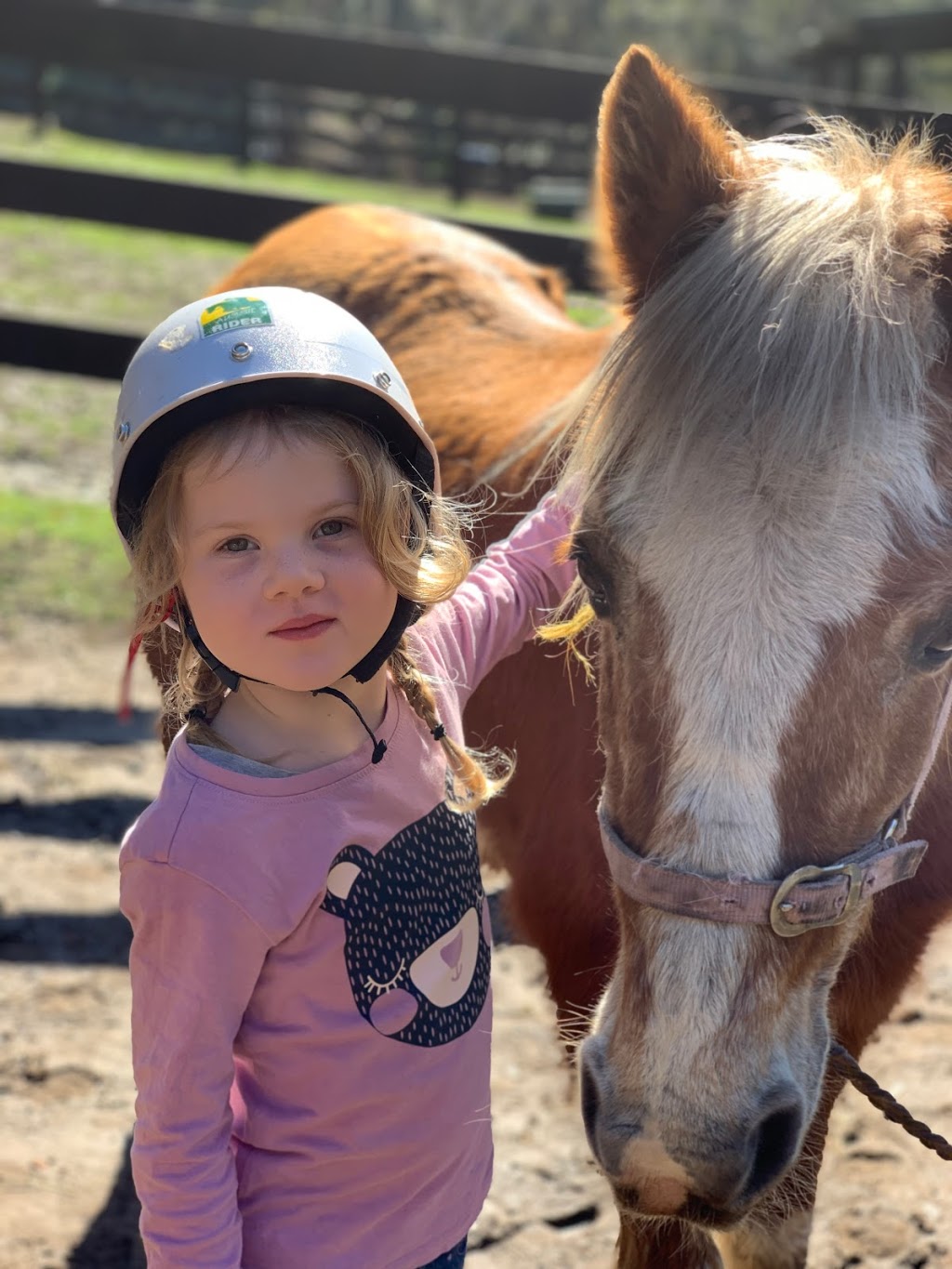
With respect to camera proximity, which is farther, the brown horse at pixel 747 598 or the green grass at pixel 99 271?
the green grass at pixel 99 271

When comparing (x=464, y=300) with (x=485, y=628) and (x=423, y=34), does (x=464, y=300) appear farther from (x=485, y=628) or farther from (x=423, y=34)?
(x=423, y=34)

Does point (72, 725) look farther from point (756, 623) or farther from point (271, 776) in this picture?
point (756, 623)

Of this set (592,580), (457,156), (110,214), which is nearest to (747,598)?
→ (592,580)

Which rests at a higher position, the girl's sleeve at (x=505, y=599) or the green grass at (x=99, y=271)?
the girl's sleeve at (x=505, y=599)

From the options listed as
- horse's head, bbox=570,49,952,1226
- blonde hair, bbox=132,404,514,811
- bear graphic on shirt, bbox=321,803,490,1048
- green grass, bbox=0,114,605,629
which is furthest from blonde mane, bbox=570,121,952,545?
green grass, bbox=0,114,605,629

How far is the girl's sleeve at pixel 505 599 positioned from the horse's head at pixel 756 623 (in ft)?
1.12

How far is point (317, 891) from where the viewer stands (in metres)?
1.34

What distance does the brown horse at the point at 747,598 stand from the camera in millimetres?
1231

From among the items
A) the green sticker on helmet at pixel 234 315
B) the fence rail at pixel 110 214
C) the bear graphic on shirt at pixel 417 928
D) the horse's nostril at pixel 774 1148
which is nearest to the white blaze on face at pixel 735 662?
the horse's nostril at pixel 774 1148

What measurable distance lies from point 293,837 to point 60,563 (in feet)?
14.2

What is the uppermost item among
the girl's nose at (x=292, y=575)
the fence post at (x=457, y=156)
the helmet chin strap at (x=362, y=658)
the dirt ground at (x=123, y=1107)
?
the girl's nose at (x=292, y=575)

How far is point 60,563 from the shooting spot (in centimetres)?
533

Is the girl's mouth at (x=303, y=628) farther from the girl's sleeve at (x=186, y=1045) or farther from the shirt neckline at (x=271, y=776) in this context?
the girl's sleeve at (x=186, y=1045)

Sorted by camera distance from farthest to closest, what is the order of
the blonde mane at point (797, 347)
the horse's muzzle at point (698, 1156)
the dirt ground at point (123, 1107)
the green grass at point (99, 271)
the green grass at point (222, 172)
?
the green grass at point (222, 172) < the green grass at point (99, 271) < the dirt ground at point (123, 1107) < the blonde mane at point (797, 347) < the horse's muzzle at point (698, 1156)
